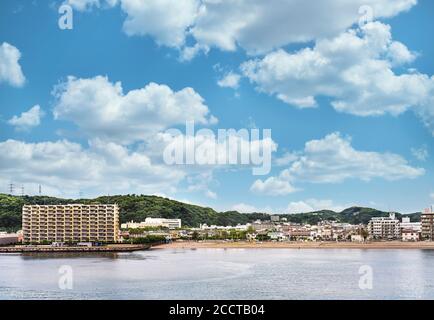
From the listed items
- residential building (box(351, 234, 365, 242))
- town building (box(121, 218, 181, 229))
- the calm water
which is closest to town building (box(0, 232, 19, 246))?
town building (box(121, 218, 181, 229))

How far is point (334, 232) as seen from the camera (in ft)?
106

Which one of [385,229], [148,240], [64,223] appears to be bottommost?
[148,240]

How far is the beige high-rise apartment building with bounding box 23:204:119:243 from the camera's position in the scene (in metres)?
24.5

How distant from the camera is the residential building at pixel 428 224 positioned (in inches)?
1037

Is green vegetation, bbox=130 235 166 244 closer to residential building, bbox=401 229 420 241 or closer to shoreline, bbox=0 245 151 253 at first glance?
shoreline, bbox=0 245 151 253

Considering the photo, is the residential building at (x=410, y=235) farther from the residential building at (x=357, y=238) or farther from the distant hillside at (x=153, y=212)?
the distant hillside at (x=153, y=212)

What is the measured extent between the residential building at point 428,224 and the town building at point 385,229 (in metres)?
2.54

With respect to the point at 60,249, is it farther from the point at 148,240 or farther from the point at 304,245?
the point at 304,245

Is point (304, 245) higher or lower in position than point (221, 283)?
lower

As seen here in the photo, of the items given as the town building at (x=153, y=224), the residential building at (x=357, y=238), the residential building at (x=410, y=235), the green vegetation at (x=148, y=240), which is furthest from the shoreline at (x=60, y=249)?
the residential building at (x=410, y=235)

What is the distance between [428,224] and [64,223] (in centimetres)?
1757

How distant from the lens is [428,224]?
2662 cm

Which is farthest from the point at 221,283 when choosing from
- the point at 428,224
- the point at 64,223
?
the point at 428,224
